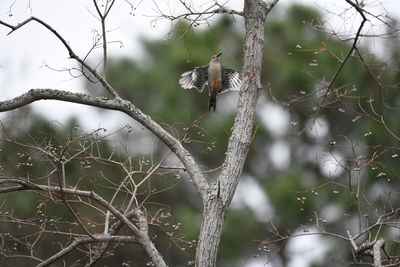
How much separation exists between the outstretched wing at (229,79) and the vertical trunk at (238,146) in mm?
1257

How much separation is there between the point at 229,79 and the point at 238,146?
1587mm

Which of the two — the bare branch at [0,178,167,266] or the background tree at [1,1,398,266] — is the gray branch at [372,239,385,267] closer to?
the bare branch at [0,178,167,266]

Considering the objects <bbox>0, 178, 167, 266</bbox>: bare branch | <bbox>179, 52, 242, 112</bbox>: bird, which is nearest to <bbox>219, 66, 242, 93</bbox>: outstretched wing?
<bbox>179, 52, 242, 112</bbox>: bird

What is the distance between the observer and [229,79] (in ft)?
18.7

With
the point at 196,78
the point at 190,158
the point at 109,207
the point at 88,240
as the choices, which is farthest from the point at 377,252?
the point at 196,78

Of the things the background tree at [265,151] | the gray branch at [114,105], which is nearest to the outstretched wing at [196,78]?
the background tree at [265,151]

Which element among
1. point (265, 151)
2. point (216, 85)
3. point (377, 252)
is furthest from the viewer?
point (265, 151)

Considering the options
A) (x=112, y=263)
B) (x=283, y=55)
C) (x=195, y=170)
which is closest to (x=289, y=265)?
(x=112, y=263)

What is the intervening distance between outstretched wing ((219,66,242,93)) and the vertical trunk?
4.12 ft

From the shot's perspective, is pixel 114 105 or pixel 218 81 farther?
pixel 218 81

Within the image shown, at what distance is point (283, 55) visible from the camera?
8.91 meters

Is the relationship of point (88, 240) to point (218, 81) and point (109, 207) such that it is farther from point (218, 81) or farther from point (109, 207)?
point (218, 81)

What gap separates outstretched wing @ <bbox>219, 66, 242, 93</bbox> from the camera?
5652 millimetres

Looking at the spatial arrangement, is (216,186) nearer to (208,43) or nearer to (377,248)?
(377,248)
